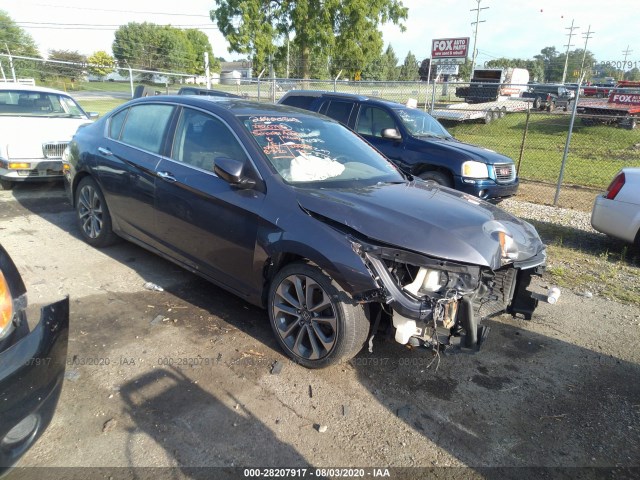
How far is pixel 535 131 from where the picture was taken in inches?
750

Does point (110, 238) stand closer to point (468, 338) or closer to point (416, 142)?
point (468, 338)

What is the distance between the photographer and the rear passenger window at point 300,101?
28.4 ft

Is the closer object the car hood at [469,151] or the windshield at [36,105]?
the car hood at [469,151]

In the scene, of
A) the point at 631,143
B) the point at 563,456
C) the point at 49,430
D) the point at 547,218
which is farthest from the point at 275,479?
the point at 631,143

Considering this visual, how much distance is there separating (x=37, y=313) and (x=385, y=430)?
1927 mm

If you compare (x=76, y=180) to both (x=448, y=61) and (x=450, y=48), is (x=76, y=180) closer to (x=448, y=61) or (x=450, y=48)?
(x=450, y=48)

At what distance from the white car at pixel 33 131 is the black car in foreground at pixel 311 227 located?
3.08 metres

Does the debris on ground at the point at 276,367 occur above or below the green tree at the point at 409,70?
below

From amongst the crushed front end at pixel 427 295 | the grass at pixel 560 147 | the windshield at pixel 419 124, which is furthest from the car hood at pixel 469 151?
the crushed front end at pixel 427 295

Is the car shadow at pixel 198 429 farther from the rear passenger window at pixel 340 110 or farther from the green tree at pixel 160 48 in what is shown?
the green tree at pixel 160 48

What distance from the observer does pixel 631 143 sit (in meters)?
15.8

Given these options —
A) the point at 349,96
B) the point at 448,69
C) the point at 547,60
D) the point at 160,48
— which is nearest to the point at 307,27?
the point at 448,69

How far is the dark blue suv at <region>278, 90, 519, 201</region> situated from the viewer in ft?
24.0

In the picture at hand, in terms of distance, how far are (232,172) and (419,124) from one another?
5733 millimetres
